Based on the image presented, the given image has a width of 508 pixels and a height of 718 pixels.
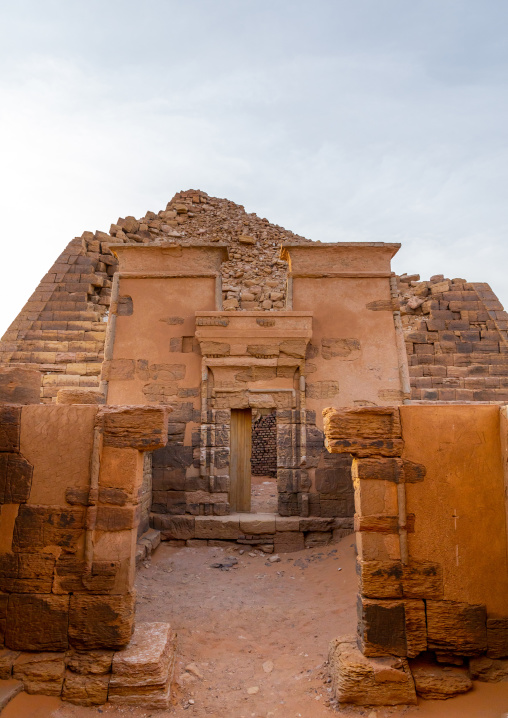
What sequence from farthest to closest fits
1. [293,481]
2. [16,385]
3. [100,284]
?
[100,284], [293,481], [16,385]

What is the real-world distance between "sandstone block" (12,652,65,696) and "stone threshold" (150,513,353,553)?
414cm

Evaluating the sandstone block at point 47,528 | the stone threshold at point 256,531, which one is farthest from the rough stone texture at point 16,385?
the stone threshold at point 256,531

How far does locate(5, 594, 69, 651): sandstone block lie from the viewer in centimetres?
376

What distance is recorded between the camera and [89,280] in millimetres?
14625

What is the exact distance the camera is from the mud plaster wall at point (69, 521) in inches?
148

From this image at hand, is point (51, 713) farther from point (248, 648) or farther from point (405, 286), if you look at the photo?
point (405, 286)

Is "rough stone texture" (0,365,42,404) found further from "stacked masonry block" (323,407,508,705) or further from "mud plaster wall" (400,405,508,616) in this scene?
"mud plaster wall" (400,405,508,616)

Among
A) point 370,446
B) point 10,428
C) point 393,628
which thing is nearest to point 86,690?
point 10,428

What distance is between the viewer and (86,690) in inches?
141

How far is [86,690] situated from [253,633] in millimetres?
1932

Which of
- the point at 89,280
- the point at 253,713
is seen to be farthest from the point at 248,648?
the point at 89,280

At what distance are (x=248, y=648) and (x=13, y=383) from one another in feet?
11.6

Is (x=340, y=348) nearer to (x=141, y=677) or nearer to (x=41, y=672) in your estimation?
(x=141, y=677)

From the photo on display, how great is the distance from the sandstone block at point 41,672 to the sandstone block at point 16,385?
7.69 feet
